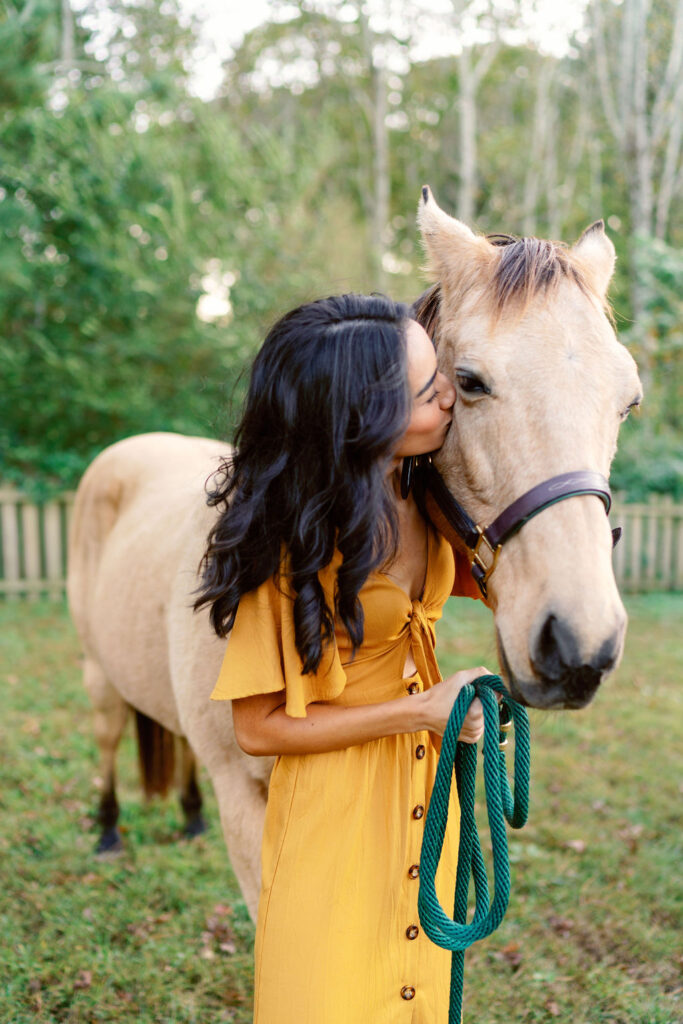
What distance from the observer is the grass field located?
257cm

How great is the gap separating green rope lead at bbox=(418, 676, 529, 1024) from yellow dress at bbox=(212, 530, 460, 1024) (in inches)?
3.0

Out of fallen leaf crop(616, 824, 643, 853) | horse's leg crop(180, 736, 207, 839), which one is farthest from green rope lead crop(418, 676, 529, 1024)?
fallen leaf crop(616, 824, 643, 853)

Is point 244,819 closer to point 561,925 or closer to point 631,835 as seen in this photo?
point 561,925

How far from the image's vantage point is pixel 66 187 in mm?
8531

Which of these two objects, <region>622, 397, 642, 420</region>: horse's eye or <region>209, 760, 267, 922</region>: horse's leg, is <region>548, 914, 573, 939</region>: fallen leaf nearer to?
<region>209, 760, 267, 922</region>: horse's leg

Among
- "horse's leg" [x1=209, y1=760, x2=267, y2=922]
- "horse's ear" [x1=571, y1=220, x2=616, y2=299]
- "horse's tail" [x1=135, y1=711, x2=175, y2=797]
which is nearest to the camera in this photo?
"horse's ear" [x1=571, y1=220, x2=616, y2=299]

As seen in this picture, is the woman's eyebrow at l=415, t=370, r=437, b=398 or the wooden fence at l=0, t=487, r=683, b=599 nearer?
the woman's eyebrow at l=415, t=370, r=437, b=398

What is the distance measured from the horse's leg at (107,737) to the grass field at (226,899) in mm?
102

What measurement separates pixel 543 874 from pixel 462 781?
240 cm

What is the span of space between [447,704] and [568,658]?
30 cm

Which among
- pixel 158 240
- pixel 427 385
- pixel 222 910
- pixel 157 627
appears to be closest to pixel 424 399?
pixel 427 385

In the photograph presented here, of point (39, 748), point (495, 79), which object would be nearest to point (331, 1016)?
point (39, 748)

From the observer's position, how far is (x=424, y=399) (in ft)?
4.57

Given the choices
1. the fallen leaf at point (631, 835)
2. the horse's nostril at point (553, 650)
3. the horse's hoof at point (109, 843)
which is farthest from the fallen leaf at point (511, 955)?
the horse's nostril at point (553, 650)
